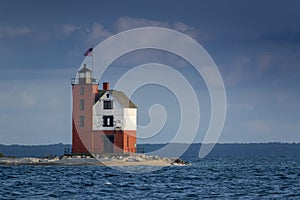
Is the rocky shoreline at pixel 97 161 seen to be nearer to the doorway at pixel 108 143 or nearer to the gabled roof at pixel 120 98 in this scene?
the doorway at pixel 108 143

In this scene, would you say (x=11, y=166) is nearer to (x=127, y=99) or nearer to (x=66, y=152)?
(x=66, y=152)

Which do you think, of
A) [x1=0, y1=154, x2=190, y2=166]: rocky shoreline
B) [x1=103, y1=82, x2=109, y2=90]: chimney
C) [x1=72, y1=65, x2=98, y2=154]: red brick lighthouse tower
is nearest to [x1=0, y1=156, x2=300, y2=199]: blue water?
[x1=0, y1=154, x2=190, y2=166]: rocky shoreline

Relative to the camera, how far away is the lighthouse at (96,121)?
9619 centimetres

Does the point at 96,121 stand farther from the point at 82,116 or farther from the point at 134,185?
the point at 134,185

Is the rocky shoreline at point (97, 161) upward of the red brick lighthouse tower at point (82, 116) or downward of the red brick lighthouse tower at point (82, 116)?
downward

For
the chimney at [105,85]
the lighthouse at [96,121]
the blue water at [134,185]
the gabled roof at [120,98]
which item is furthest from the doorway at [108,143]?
the blue water at [134,185]

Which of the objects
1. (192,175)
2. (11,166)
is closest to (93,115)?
(11,166)

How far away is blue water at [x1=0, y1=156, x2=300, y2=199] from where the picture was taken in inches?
2315

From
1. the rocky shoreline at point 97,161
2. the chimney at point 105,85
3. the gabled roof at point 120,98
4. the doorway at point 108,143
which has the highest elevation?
the chimney at point 105,85

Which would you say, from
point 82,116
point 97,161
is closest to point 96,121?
point 82,116

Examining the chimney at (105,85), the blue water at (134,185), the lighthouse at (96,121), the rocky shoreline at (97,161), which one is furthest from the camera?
the chimney at (105,85)

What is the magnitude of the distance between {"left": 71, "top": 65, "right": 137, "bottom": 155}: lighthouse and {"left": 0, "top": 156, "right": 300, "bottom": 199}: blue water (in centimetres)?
887

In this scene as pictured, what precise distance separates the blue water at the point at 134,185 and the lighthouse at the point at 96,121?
8868mm

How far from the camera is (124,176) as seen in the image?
77.5 metres
